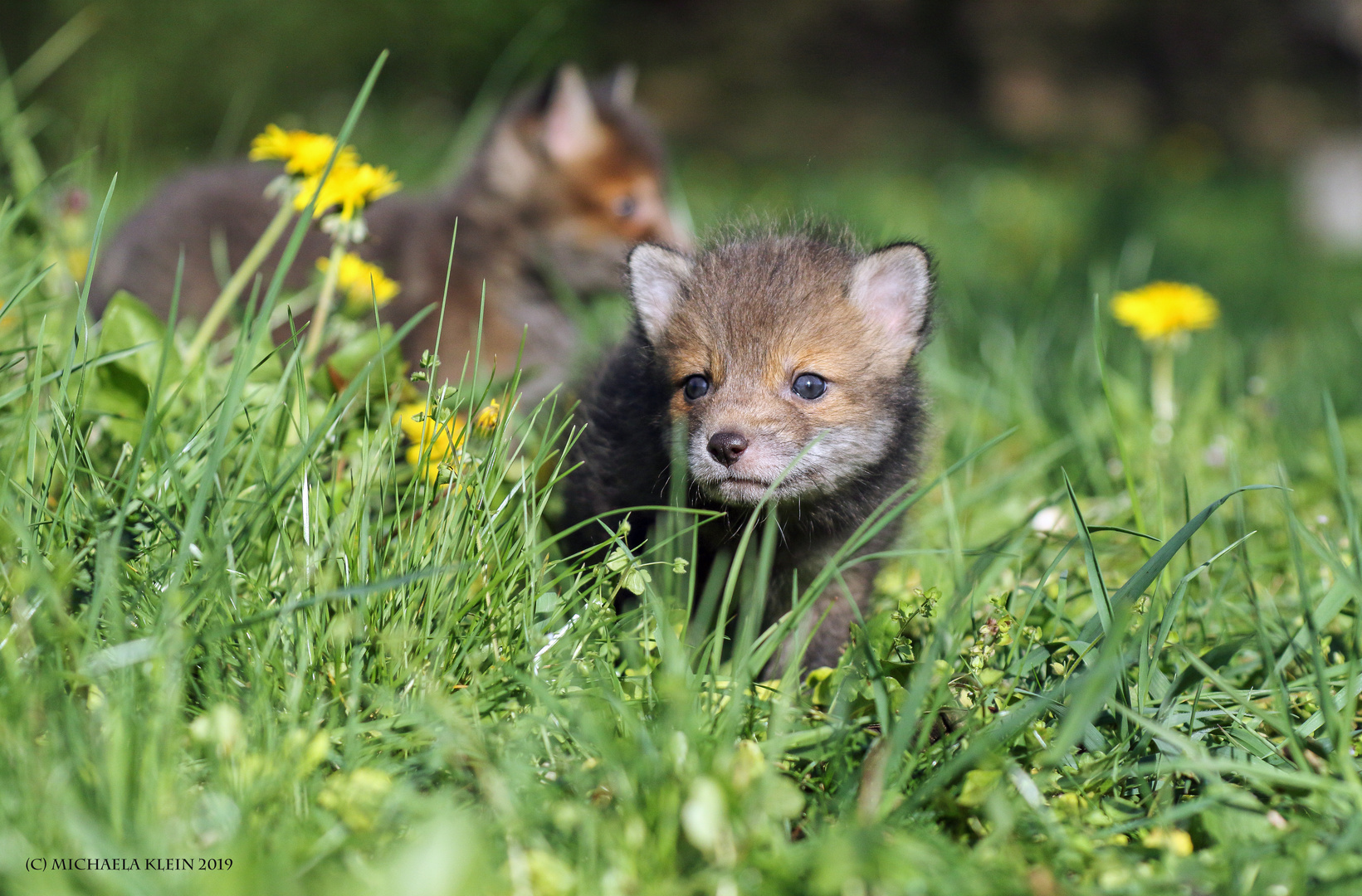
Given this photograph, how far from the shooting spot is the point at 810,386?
250 cm

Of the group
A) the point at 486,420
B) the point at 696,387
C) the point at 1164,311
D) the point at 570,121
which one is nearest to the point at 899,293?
the point at 696,387

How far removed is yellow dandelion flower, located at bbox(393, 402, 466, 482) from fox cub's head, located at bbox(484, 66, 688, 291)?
6.57 ft

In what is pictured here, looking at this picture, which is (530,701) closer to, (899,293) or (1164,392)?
(899,293)

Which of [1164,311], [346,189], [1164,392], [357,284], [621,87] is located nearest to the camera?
[346,189]

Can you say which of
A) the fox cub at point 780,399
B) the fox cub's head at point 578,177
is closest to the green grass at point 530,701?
the fox cub at point 780,399

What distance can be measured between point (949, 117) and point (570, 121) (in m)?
9.92

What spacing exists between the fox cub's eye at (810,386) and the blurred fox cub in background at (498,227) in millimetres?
1819

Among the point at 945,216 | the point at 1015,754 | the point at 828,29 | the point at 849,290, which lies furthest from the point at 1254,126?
the point at 1015,754

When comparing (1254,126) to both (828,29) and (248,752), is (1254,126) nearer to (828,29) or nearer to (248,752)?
(828,29)

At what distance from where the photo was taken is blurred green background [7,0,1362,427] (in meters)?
5.23

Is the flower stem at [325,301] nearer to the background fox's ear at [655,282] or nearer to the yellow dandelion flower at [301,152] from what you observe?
the yellow dandelion flower at [301,152]

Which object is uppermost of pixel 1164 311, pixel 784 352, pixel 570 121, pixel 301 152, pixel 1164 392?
pixel 301 152

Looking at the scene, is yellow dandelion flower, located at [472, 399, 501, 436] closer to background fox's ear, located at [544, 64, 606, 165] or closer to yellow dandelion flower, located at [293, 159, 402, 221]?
yellow dandelion flower, located at [293, 159, 402, 221]

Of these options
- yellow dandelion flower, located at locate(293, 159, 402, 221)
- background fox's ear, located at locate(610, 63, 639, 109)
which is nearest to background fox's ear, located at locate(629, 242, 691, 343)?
yellow dandelion flower, located at locate(293, 159, 402, 221)
